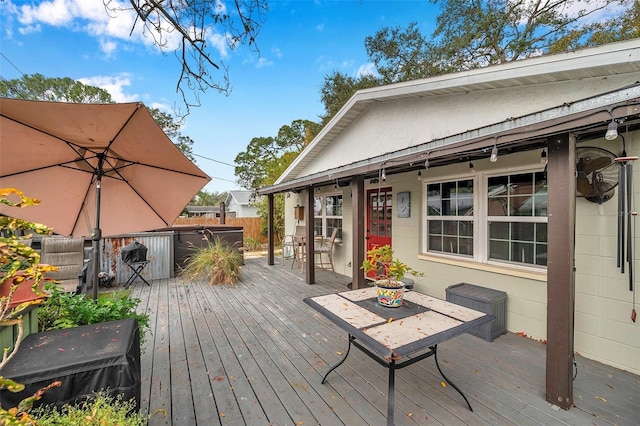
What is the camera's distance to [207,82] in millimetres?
2746

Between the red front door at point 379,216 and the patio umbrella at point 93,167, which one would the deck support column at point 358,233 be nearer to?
the red front door at point 379,216

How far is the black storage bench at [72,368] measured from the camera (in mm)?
1353

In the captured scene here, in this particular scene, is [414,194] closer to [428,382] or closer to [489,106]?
[489,106]

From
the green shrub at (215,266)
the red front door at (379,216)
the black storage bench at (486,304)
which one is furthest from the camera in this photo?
the green shrub at (215,266)

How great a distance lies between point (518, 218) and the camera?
3492 mm

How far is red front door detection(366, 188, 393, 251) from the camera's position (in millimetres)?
5438

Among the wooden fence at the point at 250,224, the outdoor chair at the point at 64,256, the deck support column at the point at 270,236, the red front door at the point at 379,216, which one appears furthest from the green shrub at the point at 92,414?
the wooden fence at the point at 250,224

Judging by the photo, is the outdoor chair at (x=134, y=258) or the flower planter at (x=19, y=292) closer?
the flower planter at (x=19, y=292)

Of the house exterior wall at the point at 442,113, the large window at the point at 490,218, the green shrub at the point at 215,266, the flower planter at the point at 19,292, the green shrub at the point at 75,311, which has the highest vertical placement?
the house exterior wall at the point at 442,113

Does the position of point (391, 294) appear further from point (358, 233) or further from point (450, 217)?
point (450, 217)

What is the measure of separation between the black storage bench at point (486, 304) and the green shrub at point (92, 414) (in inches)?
136

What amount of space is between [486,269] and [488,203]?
2.99 feet

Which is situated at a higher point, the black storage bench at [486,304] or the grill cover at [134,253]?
the grill cover at [134,253]

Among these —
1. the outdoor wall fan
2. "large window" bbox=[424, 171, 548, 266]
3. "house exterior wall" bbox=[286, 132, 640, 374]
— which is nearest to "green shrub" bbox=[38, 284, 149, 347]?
"house exterior wall" bbox=[286, 132, 640, 374]
